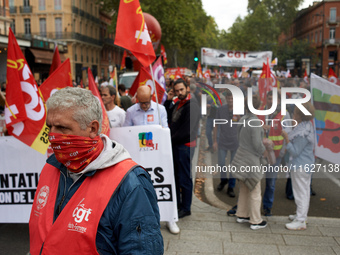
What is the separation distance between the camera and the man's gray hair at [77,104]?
1802 millimetres

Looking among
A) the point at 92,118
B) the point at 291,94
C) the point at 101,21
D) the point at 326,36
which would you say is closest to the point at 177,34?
the point at 101,21

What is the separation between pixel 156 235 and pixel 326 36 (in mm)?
76013

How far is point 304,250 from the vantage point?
429 cm

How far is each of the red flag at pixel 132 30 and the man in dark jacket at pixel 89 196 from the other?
337 cm

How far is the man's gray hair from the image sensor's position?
5.91 feet

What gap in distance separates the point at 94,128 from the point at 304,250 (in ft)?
11.0

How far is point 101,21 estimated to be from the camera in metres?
59.3

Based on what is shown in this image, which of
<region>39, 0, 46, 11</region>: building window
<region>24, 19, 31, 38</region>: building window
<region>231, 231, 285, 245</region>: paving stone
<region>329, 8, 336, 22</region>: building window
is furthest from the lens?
<region>329, 8, 336, 22</region>: building window

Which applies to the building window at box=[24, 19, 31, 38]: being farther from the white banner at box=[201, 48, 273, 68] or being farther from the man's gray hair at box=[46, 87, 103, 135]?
the man's gray hair at box=[46, 87, 103, 135]

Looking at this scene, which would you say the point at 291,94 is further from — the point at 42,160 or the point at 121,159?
the point at 121,159

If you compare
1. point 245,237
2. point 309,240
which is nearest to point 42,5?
point 245,237

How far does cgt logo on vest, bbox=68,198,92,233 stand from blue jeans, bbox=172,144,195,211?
3.53m

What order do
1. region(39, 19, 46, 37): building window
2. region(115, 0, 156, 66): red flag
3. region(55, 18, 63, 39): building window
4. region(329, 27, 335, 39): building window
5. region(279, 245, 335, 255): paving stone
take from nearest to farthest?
region(279, 245, 335, 255): paving stone
region(115, 0, 156, 66): red flag
region(55, 18, 63, 39): building window
region(39, 19, 46, 37): building window
region(329, 27, 335, 39): building window

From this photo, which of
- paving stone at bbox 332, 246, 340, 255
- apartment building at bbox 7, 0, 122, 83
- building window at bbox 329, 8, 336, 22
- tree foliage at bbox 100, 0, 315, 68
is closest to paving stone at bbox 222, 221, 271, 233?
paving stone at bbox 332, 246, 340, 255
